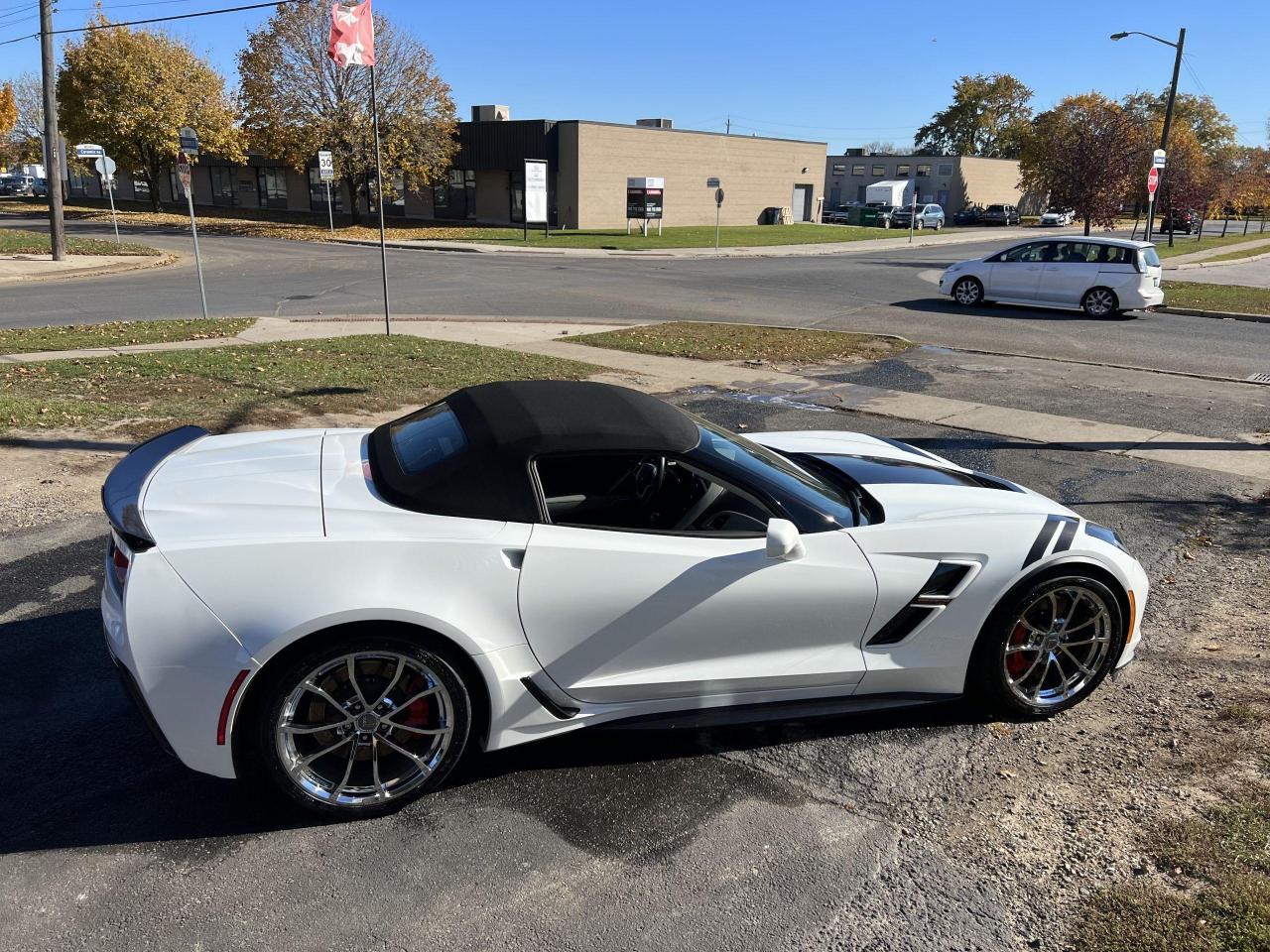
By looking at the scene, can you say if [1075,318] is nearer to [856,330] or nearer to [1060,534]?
[856,330]

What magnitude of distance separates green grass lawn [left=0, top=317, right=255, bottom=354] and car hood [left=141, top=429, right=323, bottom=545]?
977cm

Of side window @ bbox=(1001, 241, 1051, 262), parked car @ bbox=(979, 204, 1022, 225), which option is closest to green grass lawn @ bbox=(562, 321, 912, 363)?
side window @ bbox=(1001, 241, 1051, 262)

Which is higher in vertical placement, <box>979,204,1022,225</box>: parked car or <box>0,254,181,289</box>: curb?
<box>979,204,1022,225</box>: parked car

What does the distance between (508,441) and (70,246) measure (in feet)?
106

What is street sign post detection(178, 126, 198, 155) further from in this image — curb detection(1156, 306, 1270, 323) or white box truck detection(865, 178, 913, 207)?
white box truck detection(865, 178, 913, 207)

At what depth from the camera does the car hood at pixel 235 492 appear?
321 cm

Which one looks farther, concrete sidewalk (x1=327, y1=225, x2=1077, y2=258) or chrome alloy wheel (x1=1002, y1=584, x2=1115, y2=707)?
concrete sidewalk (x1=327, y1=225, x2=1077, y2=258)

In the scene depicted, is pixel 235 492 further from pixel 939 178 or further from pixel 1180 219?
pixel 939 178

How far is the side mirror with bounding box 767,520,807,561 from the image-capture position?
335 centimetres

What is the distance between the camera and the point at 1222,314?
64.5ft

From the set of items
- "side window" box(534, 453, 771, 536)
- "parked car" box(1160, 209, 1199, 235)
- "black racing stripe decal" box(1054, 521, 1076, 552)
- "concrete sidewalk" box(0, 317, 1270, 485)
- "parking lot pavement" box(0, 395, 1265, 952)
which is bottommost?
"parking lot pavement" box(0, 395, 1265, 952)

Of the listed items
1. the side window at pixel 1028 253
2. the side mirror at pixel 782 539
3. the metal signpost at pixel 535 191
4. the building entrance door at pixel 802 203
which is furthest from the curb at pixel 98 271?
the building entrance door at pixel 802 203

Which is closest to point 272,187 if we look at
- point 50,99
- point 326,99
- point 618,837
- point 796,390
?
point 326,99

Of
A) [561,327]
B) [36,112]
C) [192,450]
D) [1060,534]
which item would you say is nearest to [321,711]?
[192,450]
